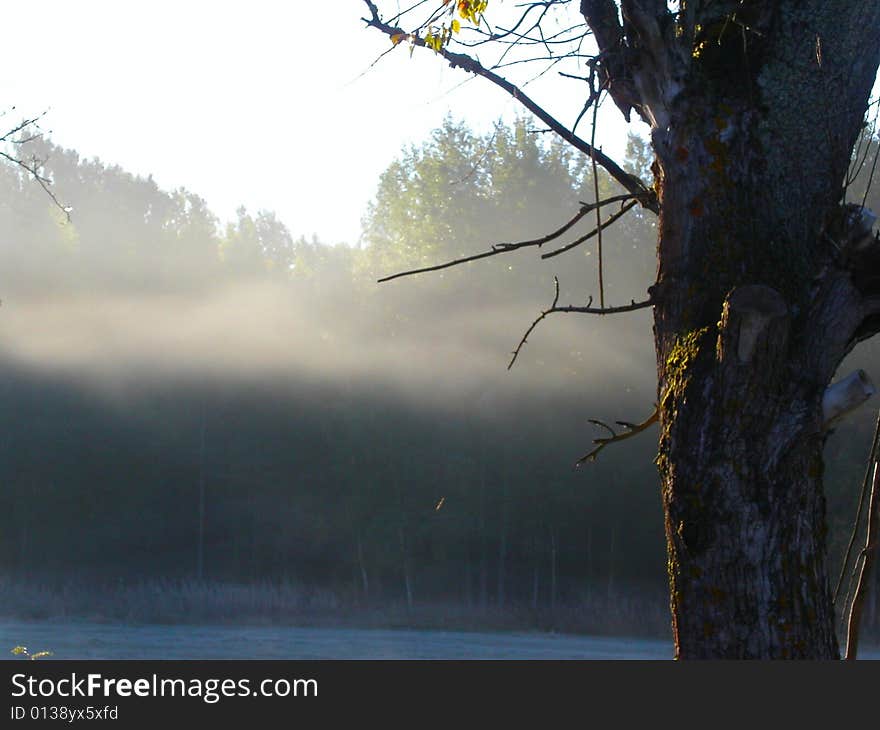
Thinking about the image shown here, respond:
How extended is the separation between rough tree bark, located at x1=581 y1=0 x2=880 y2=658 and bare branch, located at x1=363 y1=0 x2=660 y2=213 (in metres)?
0.22

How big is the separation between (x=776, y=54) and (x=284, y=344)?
49920 mm

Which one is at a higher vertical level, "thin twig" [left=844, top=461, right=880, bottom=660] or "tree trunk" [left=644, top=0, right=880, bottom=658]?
"tree trunk" [left=644, top=0, right=880, bottom=658]

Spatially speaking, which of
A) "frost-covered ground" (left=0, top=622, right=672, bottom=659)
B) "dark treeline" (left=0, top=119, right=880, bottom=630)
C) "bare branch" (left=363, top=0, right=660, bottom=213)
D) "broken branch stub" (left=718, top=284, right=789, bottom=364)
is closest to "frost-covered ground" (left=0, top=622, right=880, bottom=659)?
"frost-covered ground" (left=0, top=622, right=672, bottom=659)

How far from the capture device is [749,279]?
4.41m

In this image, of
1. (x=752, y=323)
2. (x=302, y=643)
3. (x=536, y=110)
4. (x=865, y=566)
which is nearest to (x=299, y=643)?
(x=302, y=643)

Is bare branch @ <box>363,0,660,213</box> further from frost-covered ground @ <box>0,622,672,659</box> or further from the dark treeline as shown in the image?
the dark treeline

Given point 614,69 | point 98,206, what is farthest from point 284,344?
point 614,69

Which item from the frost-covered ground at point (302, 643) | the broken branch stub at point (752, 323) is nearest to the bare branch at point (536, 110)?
the broken branch stub at point (752, 323)

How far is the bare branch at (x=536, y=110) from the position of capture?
16.5 ft

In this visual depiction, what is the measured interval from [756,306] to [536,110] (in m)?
1.51

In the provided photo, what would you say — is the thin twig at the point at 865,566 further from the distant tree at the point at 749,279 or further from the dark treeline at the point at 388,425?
the dark treeline at the point at 388,425

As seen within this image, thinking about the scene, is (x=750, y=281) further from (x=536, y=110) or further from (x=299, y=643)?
(x=299, y=643)

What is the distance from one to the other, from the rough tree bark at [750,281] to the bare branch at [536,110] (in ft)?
0.73

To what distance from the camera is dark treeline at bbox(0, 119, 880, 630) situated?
4353 cm
